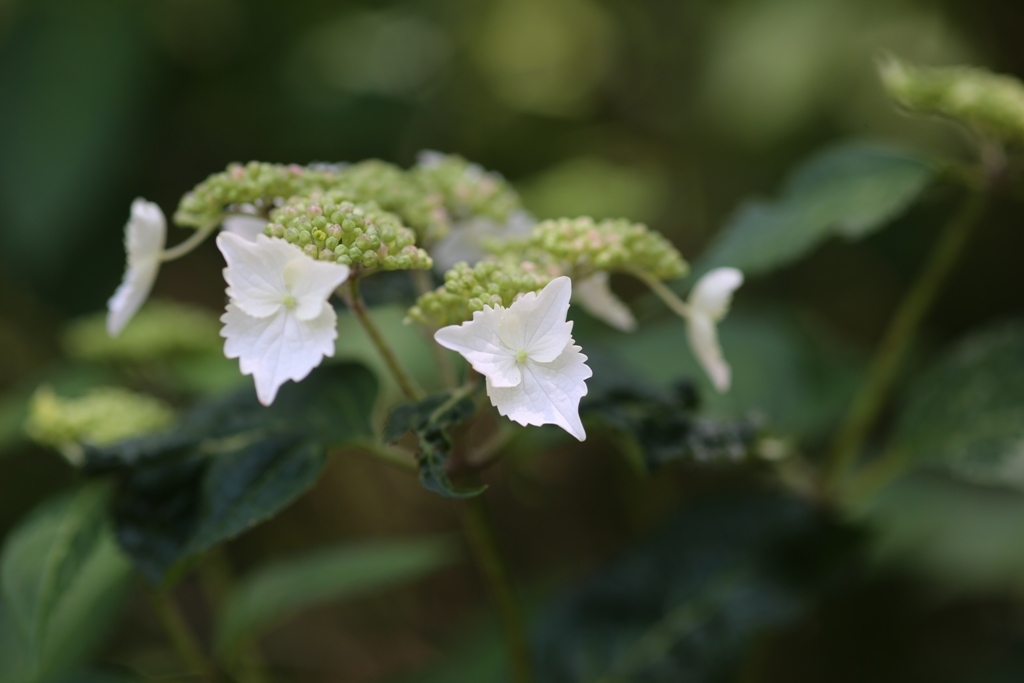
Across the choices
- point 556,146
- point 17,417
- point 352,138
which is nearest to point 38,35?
point 352,138

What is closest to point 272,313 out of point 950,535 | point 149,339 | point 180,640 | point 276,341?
point 276,341

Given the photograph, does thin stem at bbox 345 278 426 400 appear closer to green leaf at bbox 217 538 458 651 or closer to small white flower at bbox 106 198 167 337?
small white flower at bbox 106 198 167 337

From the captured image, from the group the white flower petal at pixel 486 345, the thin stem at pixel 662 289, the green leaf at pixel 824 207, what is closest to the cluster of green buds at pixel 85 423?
the white flower petal at pixel 486 345

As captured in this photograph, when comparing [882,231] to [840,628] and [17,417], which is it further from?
[17,417]

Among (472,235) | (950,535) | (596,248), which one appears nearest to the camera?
(596,248)

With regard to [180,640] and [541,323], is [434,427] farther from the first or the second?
[180,640]

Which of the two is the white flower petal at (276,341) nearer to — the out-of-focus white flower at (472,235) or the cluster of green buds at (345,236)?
the cluster of green buds at (345,236)
